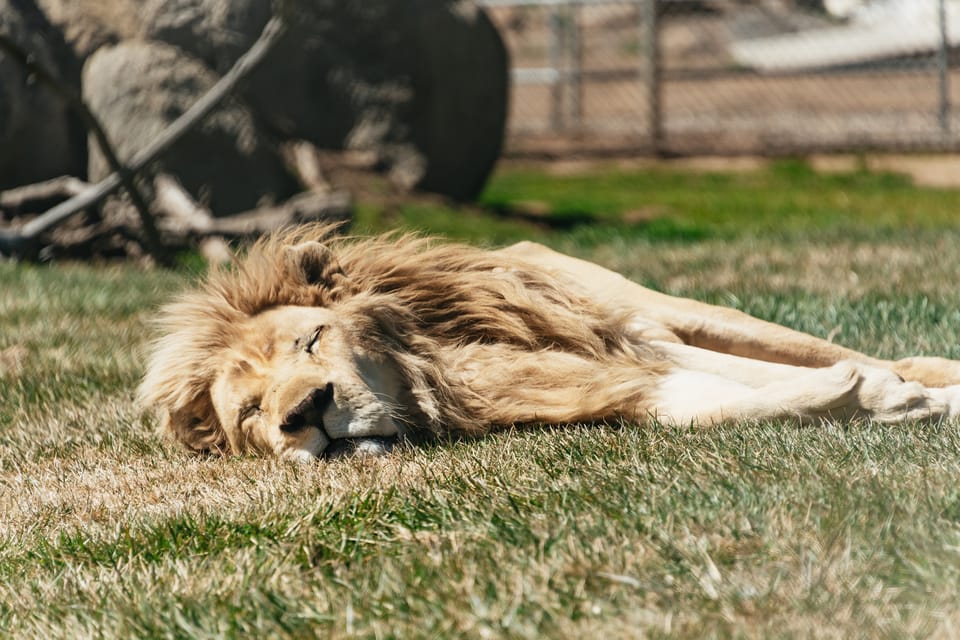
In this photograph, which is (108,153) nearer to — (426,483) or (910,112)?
(426,483)

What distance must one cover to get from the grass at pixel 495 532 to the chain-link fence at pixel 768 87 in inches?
398

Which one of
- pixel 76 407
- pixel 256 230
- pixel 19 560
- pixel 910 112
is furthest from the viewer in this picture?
pixel 910 112

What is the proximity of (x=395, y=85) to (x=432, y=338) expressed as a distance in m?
7.78

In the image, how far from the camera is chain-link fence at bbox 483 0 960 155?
48.4 feet

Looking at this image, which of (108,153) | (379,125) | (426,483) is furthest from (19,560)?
(379,125)

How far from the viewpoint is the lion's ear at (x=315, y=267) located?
3.92 m

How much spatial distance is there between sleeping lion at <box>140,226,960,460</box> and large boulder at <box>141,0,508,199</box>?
708 centimetres

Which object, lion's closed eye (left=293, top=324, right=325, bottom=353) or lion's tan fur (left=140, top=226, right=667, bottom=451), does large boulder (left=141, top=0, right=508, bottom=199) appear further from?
lion's closed eye (left=293, top=324, right=325, bottom=353)

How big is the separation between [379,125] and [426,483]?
28.4ft

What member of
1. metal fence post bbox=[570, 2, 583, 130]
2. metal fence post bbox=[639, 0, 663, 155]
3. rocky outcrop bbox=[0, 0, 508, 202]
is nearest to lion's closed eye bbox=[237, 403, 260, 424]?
rocky outcrop bbox=[0, 0, 508, 202]

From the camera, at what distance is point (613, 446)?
3.42 m

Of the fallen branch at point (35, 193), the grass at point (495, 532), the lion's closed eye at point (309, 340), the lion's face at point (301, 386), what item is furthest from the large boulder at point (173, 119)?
the lion's closed eye at point (309, 340)

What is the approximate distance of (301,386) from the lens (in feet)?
11.2

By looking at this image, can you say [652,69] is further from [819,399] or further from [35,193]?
[819,399]
